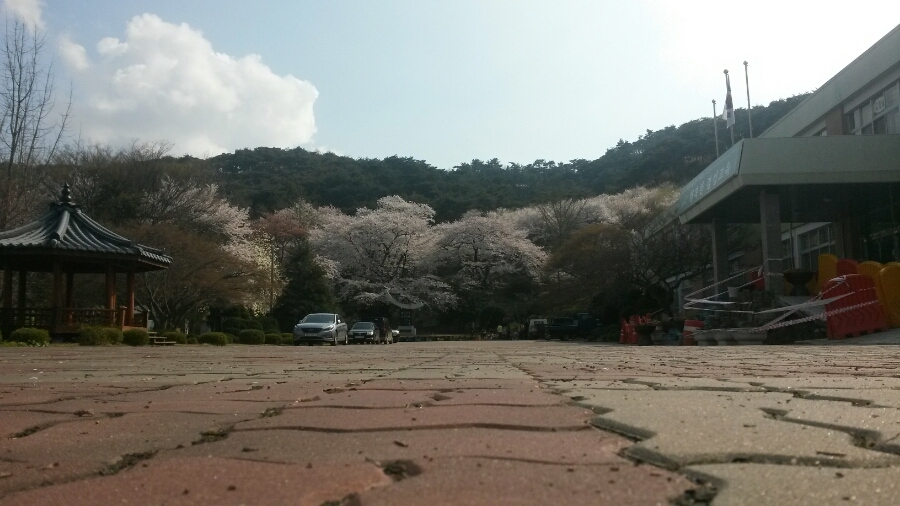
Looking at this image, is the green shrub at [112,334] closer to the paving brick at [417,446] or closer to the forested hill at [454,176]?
the paving brick at [417,446]

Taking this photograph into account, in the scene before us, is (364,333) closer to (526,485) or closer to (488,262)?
(488,262)

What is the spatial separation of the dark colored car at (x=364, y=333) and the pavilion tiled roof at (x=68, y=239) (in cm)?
1238

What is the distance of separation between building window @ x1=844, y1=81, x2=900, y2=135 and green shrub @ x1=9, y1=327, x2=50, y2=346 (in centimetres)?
2587

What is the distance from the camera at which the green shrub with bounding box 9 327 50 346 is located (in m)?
19.1

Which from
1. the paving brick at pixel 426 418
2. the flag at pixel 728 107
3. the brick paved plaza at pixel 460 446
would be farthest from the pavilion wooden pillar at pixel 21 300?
the flag at pixel 728 107

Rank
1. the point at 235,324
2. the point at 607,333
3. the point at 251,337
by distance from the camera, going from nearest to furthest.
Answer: the point at 251,337, the point at 607,333, the point at 235,324

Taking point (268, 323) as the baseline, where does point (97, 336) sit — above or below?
below

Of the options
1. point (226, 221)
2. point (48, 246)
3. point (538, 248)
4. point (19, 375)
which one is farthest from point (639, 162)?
point (19, 375)

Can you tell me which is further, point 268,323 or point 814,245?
point 268,323

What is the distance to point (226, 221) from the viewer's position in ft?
139

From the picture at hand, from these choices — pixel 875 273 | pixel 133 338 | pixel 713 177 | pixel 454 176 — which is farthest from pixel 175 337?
pixel 454 176

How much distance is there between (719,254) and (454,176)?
50041 millimetres

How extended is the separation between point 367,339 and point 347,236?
21373 millimetres

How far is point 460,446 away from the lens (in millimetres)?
2443
